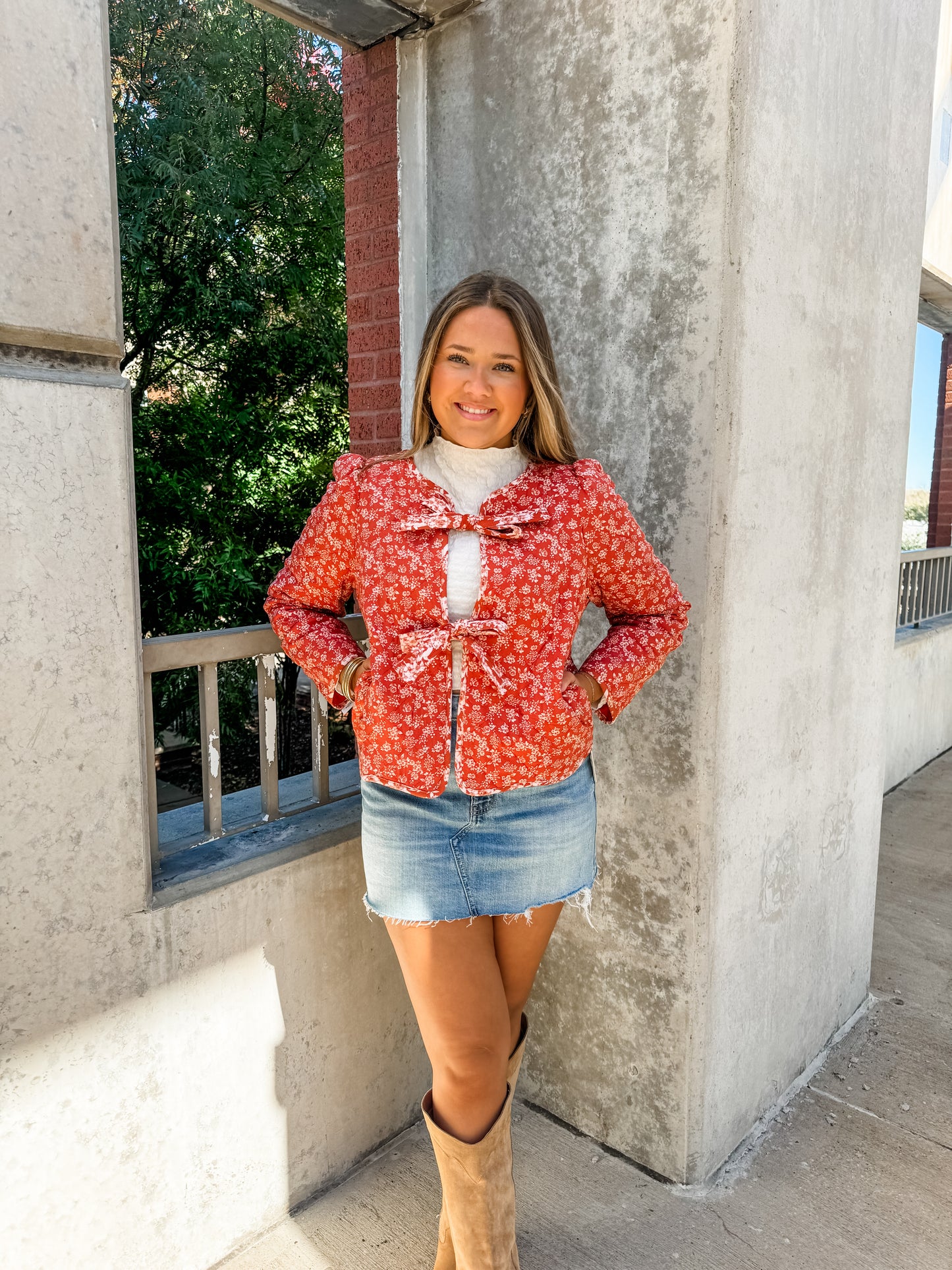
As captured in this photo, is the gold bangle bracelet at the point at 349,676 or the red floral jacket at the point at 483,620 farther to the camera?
the gold bangle bracelet at the point at 349,676

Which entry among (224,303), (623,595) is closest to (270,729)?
(623,595)

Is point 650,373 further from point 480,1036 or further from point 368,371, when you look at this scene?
point 480,1036

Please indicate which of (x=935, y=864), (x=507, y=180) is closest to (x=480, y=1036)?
(x=507, y=180)

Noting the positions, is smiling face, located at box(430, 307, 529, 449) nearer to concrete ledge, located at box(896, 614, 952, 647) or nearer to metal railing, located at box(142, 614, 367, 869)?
metal railing, located at box(142, 614, 367, 869)

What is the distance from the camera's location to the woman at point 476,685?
1766 millimetres

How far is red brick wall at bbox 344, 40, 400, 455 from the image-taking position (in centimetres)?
266

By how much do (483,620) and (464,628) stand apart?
5 centimetres

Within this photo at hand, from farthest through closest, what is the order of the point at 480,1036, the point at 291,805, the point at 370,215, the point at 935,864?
the point at 935,864 → the point at 370,215 → the point at 291,805 → the point at 480,1036

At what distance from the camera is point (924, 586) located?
23.4ft

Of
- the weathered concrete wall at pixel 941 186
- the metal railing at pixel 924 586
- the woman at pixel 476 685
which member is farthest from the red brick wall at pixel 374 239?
the weathered concrete wall at pixel 941 186

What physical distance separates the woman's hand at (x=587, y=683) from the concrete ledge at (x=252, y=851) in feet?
2.62

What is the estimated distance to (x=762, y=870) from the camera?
99.0 inches

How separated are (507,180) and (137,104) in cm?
457

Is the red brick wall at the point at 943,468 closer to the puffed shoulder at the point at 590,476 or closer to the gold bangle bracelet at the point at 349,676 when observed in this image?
the puffed shoulder at the point at 590,476
